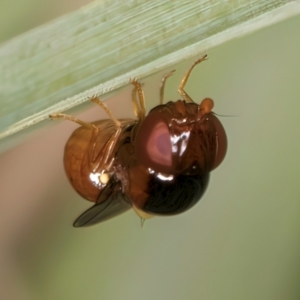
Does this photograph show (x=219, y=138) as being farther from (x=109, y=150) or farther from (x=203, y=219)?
(x=203, y=219)

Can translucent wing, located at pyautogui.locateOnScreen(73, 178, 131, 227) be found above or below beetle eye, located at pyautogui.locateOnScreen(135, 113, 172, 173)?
below

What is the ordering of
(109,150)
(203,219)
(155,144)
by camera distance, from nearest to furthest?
(155,144) → (109,150) → (203,219)

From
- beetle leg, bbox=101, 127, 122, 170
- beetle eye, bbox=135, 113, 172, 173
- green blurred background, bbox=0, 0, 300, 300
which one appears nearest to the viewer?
beetle eye, bbox=135, 113, 172, 173

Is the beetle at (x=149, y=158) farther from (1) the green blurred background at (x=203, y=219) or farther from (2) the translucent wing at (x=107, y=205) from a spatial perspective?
(1) the green blurred background at (x=203, y=219)

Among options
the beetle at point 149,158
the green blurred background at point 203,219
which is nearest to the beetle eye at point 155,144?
the beetle at point 149,158

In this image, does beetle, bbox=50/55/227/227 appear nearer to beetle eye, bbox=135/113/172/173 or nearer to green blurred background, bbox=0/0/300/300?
beetle eye, bbox=135/113/172/173

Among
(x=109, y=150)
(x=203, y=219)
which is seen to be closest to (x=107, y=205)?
(x=109, y=150)

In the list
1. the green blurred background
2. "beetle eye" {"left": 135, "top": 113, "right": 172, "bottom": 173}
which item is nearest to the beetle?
"beetle eye" {"left": 135, "top": 113, "right": 172, "bottom": 173}
